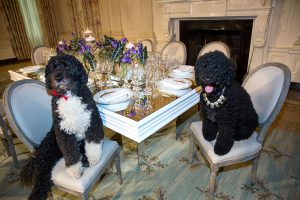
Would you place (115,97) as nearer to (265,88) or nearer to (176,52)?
(265,88)

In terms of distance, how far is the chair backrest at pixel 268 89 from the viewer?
1.22 metres

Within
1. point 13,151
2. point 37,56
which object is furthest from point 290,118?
point 37,56

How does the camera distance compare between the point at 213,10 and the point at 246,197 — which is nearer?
the point at 246,197

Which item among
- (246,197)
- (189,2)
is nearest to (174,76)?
(246,197)

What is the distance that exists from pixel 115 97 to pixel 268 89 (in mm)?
1035

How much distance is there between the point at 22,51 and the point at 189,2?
6.13m

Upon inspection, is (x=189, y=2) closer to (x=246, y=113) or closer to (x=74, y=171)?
(x=246, y=113)

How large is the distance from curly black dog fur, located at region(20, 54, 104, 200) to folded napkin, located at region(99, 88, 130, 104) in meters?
0.13

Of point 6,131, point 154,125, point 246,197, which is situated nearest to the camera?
point 154,125

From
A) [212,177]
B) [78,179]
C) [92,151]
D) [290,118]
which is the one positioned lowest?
[290,118]

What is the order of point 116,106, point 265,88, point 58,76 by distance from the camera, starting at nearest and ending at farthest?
point 58,76
point 116,106
point 265,88

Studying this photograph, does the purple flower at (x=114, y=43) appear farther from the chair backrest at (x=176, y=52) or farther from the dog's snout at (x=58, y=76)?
the chair backrest at (x=176, y=52)

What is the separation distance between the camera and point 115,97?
50.1 inches

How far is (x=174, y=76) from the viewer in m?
1.80
